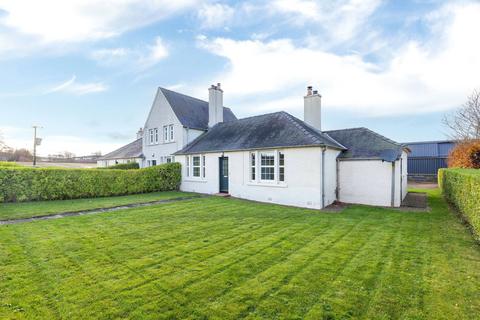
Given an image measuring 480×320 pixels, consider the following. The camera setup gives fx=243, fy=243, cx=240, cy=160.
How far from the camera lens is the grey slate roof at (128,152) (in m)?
29.5

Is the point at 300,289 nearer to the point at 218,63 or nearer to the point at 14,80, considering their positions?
the point at 218,63

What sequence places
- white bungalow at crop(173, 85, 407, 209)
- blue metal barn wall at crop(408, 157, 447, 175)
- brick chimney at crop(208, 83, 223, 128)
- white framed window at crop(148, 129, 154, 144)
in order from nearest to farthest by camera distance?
1. white bungalow at crop(173, 85, 407, 209)
2. brick chimney at crop(208, 83, 223, 128)
3. white framed window at crop(148, 129, 154, 144)
4. blue metal barn wall at crop(408, 157, 447, 175)

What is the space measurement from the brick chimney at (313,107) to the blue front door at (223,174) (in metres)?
6.48

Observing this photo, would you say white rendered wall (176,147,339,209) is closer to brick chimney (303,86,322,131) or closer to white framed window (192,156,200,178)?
white framed window (192,156,200,178)

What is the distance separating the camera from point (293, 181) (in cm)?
1289

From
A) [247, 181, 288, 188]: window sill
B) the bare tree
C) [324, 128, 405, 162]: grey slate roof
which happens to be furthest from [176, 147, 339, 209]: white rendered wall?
the bare tree

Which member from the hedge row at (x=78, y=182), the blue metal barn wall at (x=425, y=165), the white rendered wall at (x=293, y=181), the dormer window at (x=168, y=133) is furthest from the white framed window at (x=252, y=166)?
the blue metal barn wall at (x=425, y=165)

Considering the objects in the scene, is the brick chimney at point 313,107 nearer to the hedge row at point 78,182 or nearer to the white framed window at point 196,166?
the white framed window at point 196,166

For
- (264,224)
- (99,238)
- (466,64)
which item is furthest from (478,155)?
(99,238)

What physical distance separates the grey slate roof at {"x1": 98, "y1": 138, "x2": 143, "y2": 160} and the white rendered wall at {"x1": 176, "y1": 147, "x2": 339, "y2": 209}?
1662cm

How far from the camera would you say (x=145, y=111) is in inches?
1085

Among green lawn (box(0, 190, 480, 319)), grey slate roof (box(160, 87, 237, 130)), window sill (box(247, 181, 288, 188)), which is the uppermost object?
grey slate roof (box(160, 87, 237, 130))

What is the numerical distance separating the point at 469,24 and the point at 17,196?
25090 millimetres

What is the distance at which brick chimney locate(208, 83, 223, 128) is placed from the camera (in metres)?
21.6
